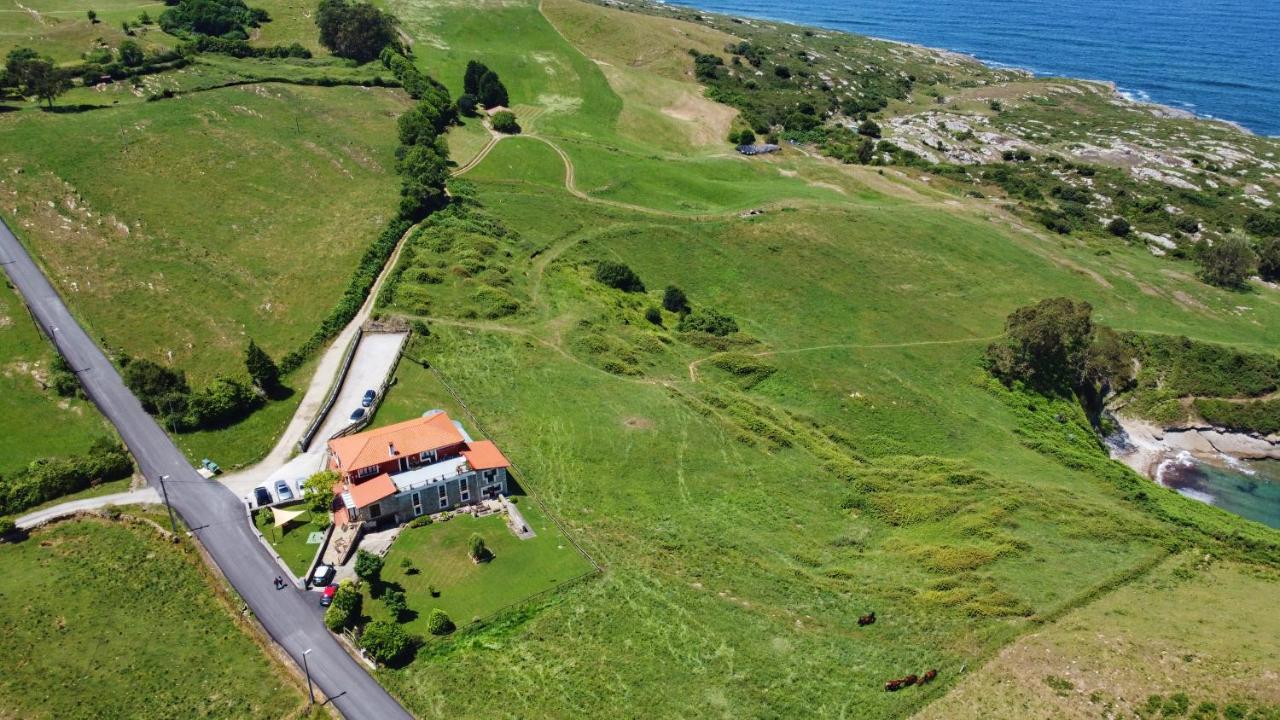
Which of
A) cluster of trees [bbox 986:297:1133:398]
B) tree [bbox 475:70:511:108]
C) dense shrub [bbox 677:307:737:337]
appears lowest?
dense shrub [bbox 677:307:737:337]

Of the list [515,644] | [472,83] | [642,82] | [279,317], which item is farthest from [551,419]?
[642,82]

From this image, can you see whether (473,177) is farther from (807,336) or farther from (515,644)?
(515,644)

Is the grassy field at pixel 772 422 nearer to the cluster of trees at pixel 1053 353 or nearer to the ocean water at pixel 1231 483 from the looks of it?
the cluster of trees at pixel 1053 353

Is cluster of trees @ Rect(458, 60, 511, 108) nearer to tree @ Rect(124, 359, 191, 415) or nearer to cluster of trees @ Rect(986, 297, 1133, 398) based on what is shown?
tree @ Rect(124, 359, 191, 415)

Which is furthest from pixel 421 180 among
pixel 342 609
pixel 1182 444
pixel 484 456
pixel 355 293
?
Answer: pixel 1182 444

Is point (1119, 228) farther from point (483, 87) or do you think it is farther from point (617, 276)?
point (483, 87)

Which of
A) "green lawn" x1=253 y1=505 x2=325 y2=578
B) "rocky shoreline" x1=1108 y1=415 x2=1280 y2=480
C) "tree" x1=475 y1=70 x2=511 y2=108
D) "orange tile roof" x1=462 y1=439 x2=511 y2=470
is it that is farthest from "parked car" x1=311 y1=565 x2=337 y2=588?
"tree" x1=475 y1=70 x2=511 y2=108
